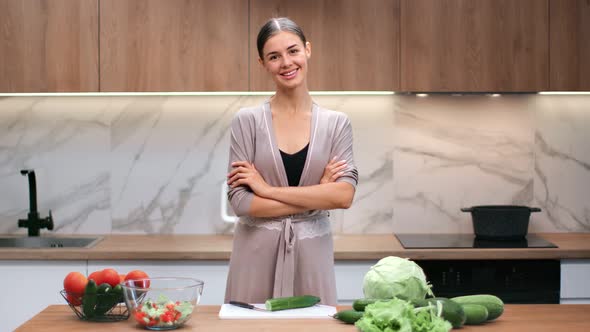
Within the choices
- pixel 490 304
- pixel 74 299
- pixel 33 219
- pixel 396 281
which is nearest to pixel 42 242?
pixel 33 219

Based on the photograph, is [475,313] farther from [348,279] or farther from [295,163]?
[348,279]

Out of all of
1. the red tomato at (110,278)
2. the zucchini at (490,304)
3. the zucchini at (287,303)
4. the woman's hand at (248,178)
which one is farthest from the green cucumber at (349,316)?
the woman's hand at (248,178)

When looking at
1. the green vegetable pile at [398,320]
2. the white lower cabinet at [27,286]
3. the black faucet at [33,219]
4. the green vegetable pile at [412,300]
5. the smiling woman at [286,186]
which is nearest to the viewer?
the green vegetable pile at [398,320]

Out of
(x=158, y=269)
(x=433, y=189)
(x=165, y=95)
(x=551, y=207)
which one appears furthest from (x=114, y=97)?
(x=551, y=207)

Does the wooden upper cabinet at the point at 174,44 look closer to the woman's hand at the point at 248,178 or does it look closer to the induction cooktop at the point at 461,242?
the induction cooktop at the point at 461,242

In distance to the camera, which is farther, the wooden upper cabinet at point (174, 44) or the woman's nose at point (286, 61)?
the wooden upper cabinet at point (174, 44)

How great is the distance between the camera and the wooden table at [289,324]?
1970 millimetres

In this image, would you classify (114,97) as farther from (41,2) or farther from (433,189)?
(433,189)

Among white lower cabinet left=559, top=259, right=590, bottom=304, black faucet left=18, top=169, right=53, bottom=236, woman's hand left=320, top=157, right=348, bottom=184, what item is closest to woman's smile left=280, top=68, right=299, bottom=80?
woman's hand left=320, top=157, right=348, bottom=184

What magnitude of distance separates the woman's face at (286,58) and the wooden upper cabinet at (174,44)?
1.07 metres

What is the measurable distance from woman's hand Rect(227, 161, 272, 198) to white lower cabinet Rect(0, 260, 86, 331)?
1141mm

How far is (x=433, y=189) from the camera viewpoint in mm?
4219

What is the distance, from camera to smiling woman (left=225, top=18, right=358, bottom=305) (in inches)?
105

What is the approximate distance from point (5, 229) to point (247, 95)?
1.34 m
